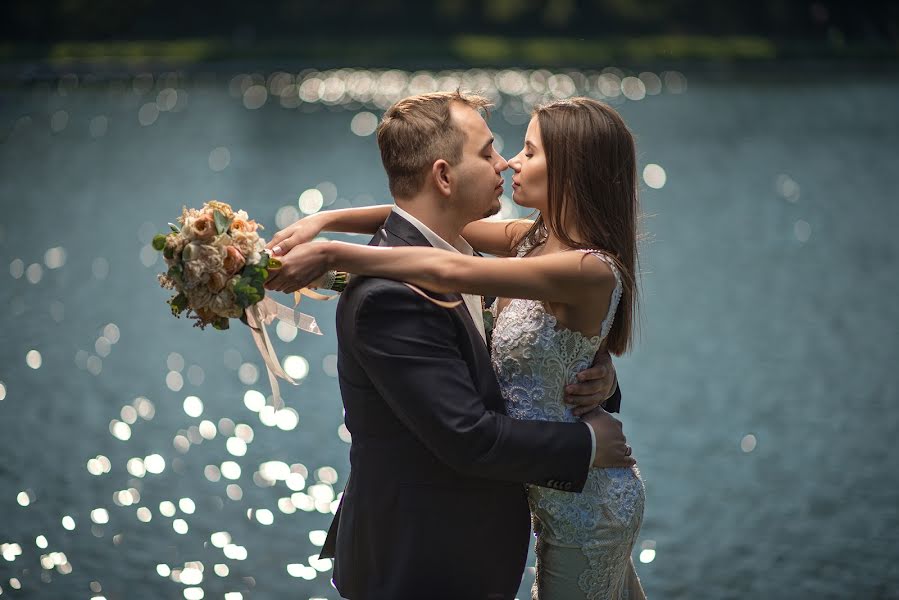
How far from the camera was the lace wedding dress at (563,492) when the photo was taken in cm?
383

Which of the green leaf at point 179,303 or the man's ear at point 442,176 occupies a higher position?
the man's ear at point 442,176

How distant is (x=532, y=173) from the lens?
12.8 feet

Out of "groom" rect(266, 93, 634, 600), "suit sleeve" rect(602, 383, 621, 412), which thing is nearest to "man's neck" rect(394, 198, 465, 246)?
"groom" rect(266, 93, 634, 600)

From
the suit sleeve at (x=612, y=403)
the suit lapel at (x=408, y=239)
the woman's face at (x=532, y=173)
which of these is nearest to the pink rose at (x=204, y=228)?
the suit lapel at (x=408, y=239)

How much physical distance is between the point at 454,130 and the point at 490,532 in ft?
4.21

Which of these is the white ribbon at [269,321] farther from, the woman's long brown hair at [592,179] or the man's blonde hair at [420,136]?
the woman's long brown hair at [592,179]

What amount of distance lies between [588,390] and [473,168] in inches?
32.5

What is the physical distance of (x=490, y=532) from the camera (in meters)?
3.72

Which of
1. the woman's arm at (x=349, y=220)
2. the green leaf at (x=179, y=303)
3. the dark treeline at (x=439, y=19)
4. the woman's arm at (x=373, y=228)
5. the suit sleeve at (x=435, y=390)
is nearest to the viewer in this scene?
the suit sleeve at (x=435, y=390)

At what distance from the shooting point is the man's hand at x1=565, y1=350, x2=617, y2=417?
3.84 meters

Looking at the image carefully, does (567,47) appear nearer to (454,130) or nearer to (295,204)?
(295,204)

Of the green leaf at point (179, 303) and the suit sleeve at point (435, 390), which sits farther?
the green leaf at point (179, 303)

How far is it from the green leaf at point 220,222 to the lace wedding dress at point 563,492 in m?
0.99

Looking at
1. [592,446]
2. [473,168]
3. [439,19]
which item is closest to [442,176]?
[473,168]
